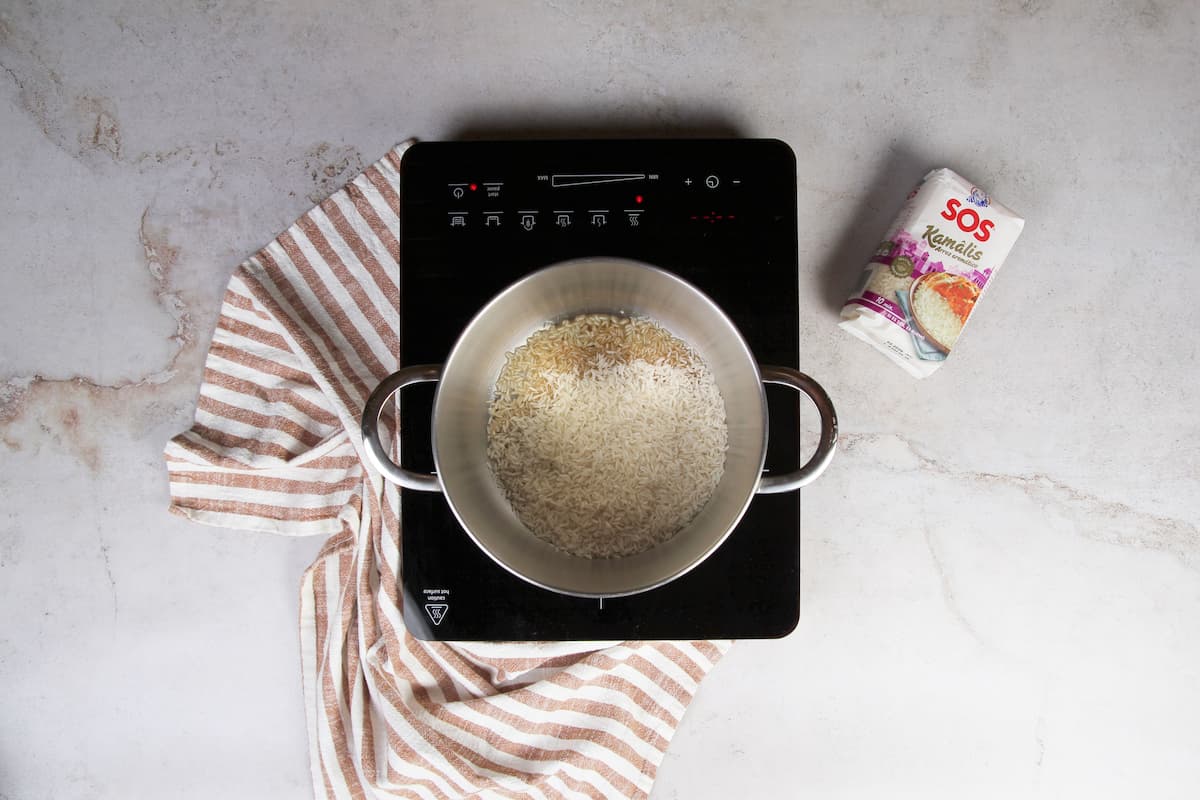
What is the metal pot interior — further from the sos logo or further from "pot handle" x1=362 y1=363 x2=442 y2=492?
the sos logo

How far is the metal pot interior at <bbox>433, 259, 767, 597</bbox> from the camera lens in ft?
2.12

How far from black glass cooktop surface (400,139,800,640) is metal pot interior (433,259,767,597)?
0.17 feet

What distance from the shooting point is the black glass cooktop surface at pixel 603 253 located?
76cm

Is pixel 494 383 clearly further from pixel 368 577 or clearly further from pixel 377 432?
pixel 368 577

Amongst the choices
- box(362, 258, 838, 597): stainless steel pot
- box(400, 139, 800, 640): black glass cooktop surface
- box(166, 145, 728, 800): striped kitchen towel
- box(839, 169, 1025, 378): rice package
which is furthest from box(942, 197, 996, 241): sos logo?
box(166, 145, 728, 800): striped kitchen towel

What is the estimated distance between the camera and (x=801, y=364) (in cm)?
83

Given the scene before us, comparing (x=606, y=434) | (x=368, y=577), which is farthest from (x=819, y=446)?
(x=368, y=577)

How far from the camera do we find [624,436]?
28.4 inches

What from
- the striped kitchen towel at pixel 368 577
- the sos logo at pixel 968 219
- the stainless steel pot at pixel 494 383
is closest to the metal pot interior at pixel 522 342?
the stainless steel pot at pixel 494 383

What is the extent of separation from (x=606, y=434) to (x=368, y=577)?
30cm

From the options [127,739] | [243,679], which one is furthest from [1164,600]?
[127,739]

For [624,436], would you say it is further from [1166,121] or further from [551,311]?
[1166,121]

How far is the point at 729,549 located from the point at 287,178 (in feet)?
1.92

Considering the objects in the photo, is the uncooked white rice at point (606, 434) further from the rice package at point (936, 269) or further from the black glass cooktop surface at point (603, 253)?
the rice package at point (936, 269)
